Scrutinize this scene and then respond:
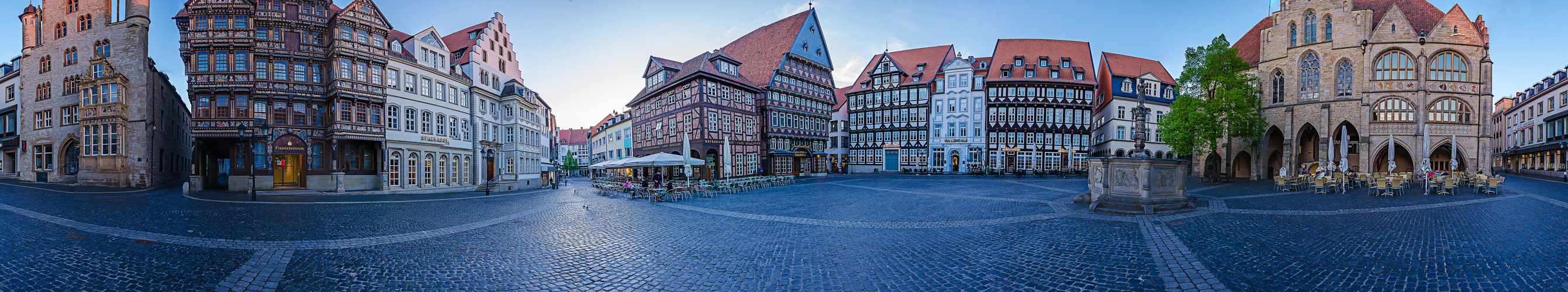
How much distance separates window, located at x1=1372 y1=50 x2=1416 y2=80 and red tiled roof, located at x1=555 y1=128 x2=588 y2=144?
298 feet

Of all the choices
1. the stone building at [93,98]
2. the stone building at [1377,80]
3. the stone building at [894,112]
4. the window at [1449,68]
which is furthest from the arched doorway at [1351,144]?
the stone building at [93,98]

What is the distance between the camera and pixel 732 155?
3281 cm

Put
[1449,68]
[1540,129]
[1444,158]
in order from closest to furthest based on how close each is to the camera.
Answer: [1449,68]
[1444,158]
[1540,129]

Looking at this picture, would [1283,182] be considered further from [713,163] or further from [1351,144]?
[713,163]

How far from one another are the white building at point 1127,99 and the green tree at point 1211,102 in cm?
1419

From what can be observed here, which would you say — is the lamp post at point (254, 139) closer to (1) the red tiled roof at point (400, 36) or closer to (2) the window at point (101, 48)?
(1) the red tiled roof at point (400, 36)

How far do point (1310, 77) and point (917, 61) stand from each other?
25982 mm

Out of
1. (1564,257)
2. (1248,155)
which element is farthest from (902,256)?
(1248,155)

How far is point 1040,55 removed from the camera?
143 feet

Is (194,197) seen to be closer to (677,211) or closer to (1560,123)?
(677,211)

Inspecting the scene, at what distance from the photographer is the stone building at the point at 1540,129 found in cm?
3272

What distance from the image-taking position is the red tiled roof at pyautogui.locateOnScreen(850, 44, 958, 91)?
45.6 metres

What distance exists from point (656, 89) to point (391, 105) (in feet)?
50.0

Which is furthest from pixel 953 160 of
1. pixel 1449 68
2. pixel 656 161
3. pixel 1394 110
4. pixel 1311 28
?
pixel 656 161
